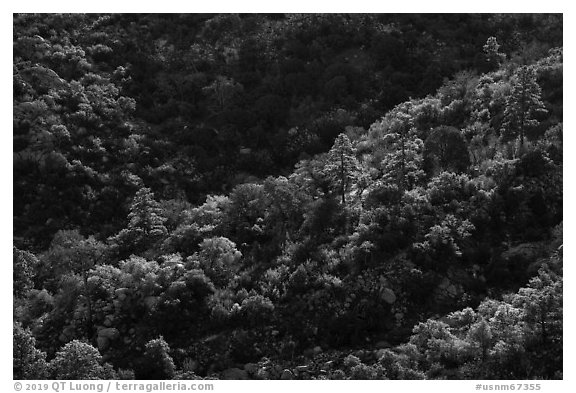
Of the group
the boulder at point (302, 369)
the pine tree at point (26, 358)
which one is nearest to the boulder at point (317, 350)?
the boulder at point (302, 369)

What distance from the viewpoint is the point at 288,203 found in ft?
112

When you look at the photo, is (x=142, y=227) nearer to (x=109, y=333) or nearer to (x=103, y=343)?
(x=109, y=333)

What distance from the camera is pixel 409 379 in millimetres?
25047

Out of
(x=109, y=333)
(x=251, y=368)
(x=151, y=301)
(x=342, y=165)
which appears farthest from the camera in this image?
(x=342, y=165)

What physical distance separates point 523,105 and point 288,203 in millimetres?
12343

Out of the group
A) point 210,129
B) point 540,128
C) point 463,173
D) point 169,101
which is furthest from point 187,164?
point 540,128

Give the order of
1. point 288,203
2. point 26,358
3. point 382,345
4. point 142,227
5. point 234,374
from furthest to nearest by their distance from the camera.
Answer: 1. point 142,227
2. point 288,203
3. point 382,345
4. point 234,374
5. point 26,358

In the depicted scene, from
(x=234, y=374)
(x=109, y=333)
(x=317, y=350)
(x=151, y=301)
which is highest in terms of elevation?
(x=151, y=301)

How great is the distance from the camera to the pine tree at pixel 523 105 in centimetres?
3566

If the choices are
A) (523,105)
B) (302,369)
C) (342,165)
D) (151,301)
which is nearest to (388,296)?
(302,369)

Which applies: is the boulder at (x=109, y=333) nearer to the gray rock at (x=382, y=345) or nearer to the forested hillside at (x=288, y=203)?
the forested hillside at (x=288, y=203)

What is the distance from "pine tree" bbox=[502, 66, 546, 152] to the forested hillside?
0.11m

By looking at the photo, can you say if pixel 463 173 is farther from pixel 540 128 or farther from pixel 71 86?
pixel 71 86

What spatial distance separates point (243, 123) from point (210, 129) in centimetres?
202
